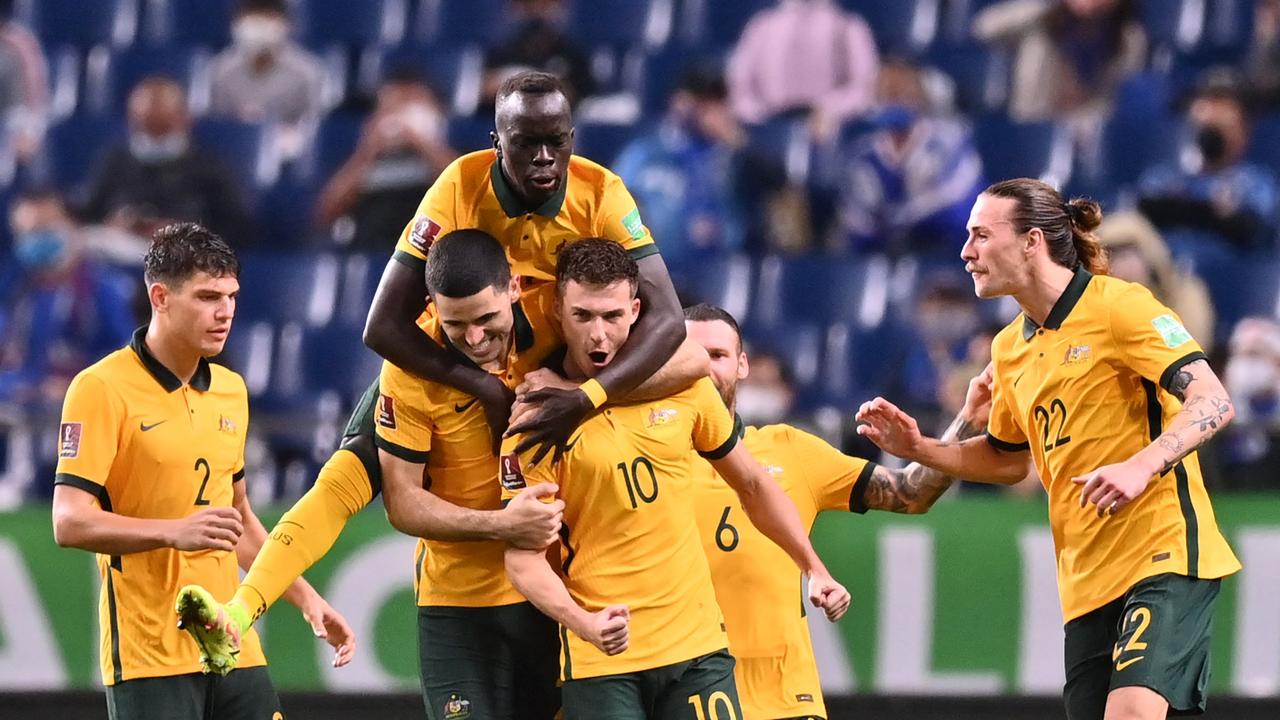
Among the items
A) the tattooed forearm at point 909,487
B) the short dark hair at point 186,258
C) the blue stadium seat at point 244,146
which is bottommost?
the tattooed forearm at point 909,487

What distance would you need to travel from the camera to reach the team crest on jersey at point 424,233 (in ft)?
18.5

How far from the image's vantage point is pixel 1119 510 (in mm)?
5574

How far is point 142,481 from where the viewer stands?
577 centimetres

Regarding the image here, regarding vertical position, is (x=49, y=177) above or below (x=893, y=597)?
above

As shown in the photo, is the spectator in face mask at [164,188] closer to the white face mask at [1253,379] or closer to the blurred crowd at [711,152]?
the blurred crowd at [711,152]

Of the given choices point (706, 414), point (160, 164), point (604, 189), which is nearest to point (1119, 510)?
point (706, 414)

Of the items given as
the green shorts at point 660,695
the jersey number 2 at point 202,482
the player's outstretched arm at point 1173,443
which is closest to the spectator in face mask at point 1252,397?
the player's outstretched arm at point 1173,443

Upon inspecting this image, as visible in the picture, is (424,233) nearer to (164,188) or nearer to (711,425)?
(711,425)

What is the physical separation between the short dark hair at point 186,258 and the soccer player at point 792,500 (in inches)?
56.8

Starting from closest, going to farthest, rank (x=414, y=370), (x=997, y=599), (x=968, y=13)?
(x=414, y=370) → (x=997, y=599) → (x=968, y=13)

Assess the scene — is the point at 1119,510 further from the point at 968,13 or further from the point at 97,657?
the point at 968,13

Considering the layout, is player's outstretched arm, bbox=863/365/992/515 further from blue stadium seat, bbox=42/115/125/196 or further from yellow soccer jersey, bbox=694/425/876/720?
blue stadium seat, bbox=42/115/125/196

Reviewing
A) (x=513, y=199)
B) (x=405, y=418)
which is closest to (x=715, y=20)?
(x=513, y=199)

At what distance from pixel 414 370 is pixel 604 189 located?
0.78 metres
